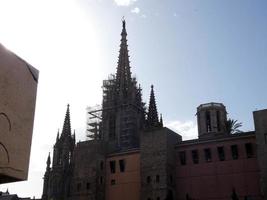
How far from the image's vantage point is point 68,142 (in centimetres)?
6800

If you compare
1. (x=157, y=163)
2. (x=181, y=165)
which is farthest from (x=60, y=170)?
(x=181, y=165)

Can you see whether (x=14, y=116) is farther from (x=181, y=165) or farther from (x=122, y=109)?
(x=122, y=109)

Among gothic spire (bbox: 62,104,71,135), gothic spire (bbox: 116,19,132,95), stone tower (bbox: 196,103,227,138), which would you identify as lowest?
stone tower (bbox: 196,103,227,138)

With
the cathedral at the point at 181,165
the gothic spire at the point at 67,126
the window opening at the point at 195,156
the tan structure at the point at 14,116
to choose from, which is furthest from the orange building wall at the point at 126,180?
the tan structure at the point at 14,116

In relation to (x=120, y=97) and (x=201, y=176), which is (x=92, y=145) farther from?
(x=120, y=97)

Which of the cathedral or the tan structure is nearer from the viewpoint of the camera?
the tan structure

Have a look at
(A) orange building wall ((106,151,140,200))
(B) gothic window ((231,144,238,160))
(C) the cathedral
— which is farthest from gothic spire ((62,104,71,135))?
(B) gothic window ((231,144,238,160))

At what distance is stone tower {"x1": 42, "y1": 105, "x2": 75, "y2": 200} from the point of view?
63.2m

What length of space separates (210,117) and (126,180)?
17.5 m

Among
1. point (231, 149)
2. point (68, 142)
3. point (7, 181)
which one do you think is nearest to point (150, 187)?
point (231, 149)

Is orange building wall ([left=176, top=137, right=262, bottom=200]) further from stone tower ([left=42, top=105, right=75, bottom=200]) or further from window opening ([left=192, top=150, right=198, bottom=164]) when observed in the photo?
stone tower ([left=42, top=105, right=75, bottom=200])

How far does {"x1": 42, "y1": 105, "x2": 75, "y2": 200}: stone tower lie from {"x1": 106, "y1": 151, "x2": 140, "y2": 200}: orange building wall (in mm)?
18056

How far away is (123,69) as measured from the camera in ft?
245

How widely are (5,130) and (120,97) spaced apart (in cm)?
6691
